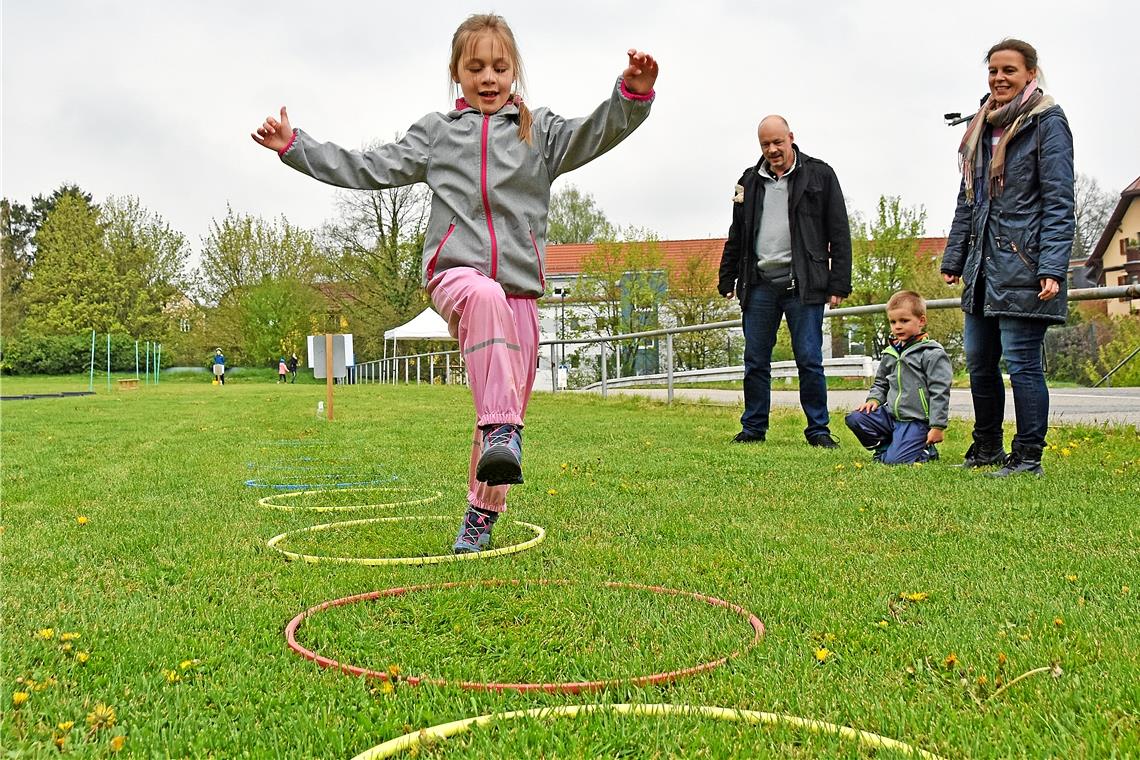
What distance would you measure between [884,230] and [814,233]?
108ft

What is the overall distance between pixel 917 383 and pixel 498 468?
3.80 metres

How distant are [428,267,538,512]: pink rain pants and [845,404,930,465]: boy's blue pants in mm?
3058

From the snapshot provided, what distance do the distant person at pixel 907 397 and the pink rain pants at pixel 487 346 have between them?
3080 mm

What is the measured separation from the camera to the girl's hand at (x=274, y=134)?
3605mm

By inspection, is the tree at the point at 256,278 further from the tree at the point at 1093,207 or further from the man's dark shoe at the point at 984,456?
the man's dark shoe at the point at 984,456

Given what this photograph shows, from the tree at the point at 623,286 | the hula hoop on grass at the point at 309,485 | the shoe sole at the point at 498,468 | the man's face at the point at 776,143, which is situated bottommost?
the hula hoop on grass at the point at 309,485

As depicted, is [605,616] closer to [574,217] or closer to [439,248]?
[439,248]

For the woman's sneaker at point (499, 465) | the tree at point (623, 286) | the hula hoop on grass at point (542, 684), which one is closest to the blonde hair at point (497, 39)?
the woman's sneaker at point (499, 465)

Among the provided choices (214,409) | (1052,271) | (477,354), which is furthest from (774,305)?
(214,409)

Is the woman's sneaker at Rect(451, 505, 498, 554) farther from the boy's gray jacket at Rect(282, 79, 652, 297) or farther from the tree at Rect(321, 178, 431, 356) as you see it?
the tree at Rect(321, 178, 431, 356)

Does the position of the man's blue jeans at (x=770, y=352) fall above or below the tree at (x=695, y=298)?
below

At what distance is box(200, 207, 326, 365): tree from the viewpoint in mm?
48875

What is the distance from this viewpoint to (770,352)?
7062 millimetres

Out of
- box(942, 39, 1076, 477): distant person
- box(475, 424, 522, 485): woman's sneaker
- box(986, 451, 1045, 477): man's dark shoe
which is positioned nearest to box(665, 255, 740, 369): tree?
box(942, 39, 1076, 477): distant person
